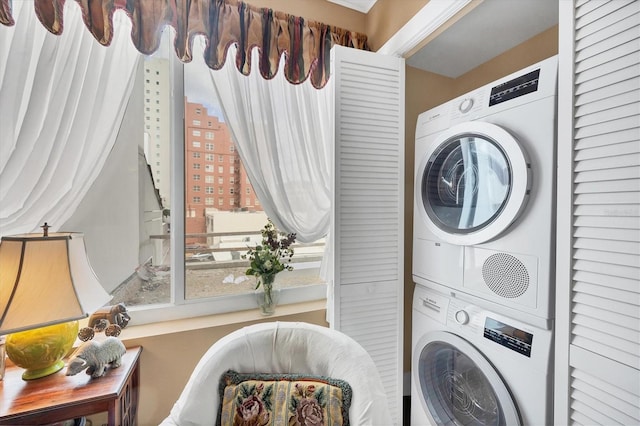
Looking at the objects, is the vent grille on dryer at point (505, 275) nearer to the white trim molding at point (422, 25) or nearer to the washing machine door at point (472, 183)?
the washing machine door at point (472, 183)

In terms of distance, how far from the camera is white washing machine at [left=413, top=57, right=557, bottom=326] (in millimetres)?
909

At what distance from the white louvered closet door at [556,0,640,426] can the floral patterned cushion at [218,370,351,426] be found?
2.17ft

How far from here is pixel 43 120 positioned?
1.20 m

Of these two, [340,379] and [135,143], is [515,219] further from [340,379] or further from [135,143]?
[135,143]

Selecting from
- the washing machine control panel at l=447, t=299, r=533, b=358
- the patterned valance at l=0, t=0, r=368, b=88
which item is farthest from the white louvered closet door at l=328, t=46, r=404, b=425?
the washing machine control panel at l=447, t=299, r=533, b=358

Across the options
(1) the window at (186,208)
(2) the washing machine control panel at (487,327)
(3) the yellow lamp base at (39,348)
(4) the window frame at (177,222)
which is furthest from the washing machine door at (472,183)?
(3) the yellow lamp base at (39,348)

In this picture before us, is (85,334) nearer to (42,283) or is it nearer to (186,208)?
(42,283)

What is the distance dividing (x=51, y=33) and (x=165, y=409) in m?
1.80

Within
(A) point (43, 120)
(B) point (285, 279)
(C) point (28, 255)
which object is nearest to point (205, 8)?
(A) point (43, 120)

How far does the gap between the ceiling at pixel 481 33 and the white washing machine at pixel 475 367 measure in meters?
1.30

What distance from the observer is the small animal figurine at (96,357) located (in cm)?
105

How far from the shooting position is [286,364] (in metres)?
1.05

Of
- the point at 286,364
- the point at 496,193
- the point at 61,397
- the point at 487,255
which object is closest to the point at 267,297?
the point at 286,364

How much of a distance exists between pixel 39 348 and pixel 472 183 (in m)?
1.80
